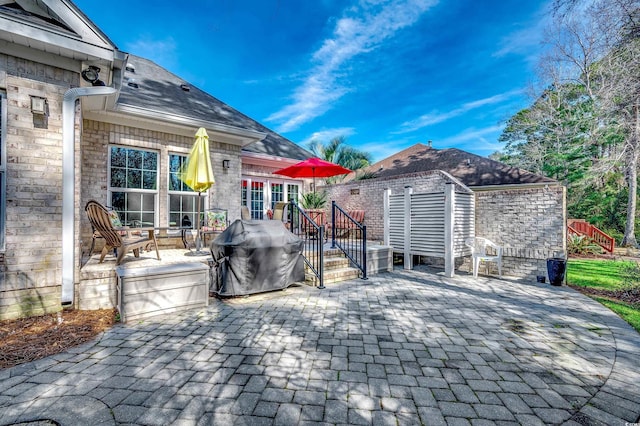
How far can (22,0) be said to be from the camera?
3.66 metres

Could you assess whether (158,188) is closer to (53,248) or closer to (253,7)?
(53,248)

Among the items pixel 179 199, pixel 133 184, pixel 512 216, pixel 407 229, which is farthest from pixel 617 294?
pixel 133 184

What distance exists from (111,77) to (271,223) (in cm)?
339

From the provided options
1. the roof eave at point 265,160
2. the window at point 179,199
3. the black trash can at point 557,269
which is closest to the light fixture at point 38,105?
the window at point 179,199

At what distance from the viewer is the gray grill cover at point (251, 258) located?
4305 millimetres

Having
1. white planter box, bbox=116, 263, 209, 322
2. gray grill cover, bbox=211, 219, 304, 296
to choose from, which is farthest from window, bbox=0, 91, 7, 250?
gray grill cover, bbox=211, 219, 304, 296

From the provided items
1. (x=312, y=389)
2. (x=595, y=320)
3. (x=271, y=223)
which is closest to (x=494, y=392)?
(x=312, y=389)

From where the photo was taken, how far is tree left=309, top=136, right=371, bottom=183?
1886 cm

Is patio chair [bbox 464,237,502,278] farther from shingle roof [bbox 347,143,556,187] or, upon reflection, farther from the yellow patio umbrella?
the yellow patio umbrella

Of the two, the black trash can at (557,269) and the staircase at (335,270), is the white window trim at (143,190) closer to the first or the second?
the staircase at (335,270)

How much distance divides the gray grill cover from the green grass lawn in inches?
190

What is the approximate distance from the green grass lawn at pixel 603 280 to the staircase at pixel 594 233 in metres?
2.56

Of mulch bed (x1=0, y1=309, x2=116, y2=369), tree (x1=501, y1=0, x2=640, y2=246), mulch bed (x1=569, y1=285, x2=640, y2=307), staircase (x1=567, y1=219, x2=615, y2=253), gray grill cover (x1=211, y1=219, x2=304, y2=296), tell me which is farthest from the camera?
staircase (x1=567, y1=219, x2=615, y2=253)

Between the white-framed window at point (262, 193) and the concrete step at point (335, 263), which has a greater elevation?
the white-framed window at point (262, 193)
